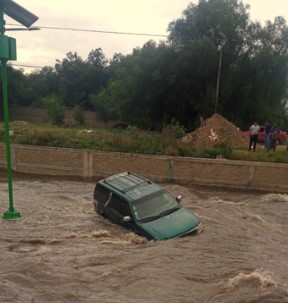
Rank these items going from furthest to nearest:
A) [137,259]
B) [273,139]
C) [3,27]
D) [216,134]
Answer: [216,134], [273,139], [3,27], [137,259]

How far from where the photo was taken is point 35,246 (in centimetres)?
973

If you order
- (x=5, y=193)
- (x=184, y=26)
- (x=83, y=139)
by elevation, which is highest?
(x=184, y=26)

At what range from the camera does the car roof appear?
10602 mm

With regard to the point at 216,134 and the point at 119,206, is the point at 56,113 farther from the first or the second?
the point at 119,206

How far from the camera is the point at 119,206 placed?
416 inches

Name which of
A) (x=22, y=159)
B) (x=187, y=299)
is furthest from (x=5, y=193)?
(x=187, y=299)

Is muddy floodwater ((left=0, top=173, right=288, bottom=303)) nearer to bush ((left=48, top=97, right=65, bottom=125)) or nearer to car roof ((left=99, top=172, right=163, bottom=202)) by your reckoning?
car roof ((left=99, top=172, right=163, bottom=202))

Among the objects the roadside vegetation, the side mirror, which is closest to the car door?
the side mirror

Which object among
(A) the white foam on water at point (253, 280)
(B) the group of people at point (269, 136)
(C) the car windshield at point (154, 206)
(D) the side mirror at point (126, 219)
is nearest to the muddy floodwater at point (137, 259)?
(A) the white foam on water at point (253, 280)

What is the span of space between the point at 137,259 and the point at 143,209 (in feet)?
6.75

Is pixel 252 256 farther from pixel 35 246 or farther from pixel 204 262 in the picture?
pixel 35 246

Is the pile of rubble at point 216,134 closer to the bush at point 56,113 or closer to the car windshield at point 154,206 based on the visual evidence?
the car windshield at point 154,206

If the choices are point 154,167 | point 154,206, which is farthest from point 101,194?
point 154,167

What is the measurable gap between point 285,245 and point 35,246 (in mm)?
6057
